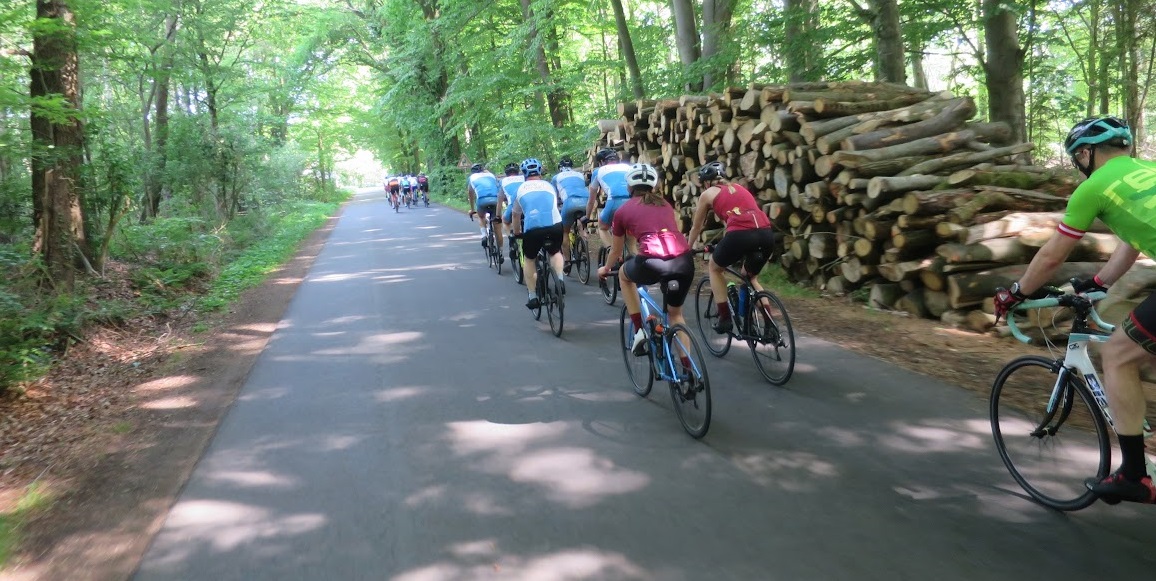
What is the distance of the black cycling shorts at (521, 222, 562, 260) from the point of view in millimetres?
7938

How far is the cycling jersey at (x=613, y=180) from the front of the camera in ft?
29.4

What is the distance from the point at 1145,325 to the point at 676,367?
263 centimetres

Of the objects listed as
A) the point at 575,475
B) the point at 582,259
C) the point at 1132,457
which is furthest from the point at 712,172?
the point at 582,259

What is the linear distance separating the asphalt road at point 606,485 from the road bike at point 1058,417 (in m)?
0.14

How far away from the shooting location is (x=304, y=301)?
35.4 feet

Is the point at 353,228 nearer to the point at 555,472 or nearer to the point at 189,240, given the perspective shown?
the point at 189,240

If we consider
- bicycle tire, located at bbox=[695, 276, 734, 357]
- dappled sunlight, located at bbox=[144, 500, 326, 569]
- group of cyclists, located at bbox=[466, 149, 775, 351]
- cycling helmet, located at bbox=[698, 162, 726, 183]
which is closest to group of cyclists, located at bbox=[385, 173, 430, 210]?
group of cyclists, located at bbox=[466, 149, 775, 351]

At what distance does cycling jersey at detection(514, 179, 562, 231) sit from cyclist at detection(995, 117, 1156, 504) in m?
5.42

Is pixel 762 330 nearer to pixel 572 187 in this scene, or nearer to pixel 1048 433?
pixel 1048 433

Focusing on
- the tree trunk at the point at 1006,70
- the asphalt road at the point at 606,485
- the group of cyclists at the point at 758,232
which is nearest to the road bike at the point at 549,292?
the group of cyclists at the point at 758,232

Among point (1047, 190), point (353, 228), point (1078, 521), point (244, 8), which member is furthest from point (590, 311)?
→ point (244, 8)

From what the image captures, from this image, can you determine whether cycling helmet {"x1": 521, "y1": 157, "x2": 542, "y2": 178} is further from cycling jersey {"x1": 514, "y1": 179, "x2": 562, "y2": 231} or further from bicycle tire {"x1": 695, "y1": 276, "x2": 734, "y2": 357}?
bicycle tire {"x1": 695, "y1": 276, "x2": 734, "y2": 357}

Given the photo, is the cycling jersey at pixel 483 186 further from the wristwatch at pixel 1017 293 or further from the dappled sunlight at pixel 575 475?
the wristwatch at pixel 1017 293

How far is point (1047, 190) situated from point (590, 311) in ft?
17.7
